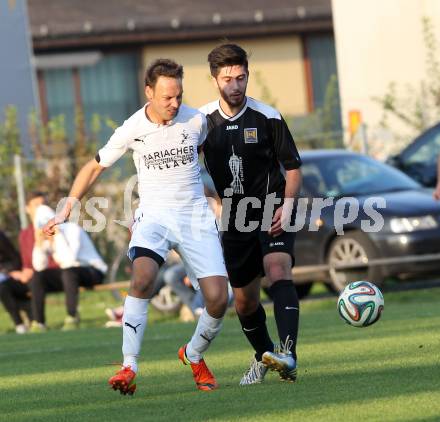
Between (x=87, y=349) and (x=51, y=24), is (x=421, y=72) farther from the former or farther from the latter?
(x=87, y=349)

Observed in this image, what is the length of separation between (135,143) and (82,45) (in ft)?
90.0

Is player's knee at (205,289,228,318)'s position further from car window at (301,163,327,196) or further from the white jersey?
car window at (301,163,327,196)

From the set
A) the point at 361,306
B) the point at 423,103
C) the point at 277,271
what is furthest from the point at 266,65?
the point at 277,271

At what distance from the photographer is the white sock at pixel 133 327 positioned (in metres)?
8.44

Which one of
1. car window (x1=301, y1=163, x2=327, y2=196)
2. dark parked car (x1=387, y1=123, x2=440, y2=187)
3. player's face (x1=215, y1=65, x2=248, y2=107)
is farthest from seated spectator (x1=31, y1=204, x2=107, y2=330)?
player's face (x1=215, y1=65, x2=248, y2=107)

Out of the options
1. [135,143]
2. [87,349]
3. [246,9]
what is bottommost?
[87,349]

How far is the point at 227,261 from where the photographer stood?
9047mm

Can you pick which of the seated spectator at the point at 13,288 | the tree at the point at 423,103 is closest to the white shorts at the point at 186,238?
the seated spectator at the point at 13,288

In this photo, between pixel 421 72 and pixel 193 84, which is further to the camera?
pixel 193 84

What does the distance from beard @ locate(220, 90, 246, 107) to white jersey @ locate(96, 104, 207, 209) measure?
24 centimetres

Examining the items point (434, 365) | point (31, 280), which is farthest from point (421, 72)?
point (434, 365)

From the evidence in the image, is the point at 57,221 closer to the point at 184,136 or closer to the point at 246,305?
the point at 184,136

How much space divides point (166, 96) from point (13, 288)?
397 inches

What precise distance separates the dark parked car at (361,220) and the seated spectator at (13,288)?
Answer: 3.53m
